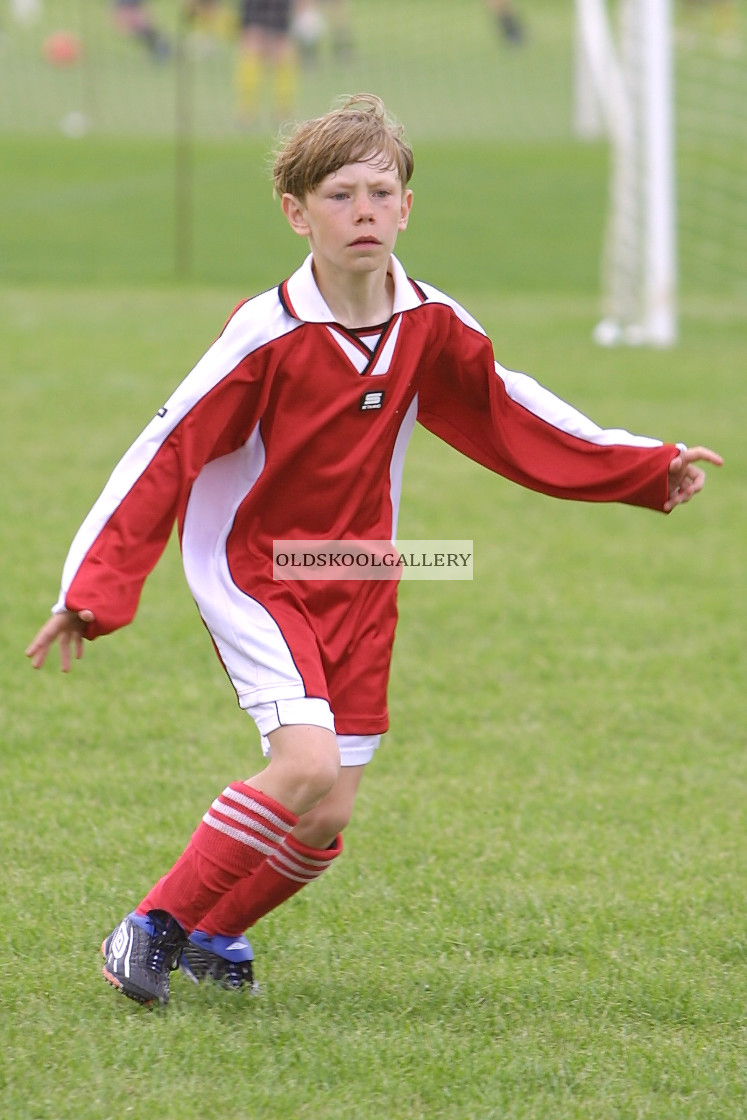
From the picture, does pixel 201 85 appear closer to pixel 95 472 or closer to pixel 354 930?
pixel 95 472

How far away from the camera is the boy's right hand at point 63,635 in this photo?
257 cm

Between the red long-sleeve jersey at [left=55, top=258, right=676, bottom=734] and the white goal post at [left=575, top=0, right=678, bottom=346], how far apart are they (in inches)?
283

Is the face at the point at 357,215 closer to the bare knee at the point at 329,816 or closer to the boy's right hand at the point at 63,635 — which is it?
the boy's right hand at the point at 63,635

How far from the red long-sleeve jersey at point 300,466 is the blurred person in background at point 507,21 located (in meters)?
23.4

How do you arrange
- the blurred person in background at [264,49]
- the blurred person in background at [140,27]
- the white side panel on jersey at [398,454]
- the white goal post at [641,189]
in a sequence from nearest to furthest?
the white side panel on jersey at [398,454] → the white goal post at [641,189] → the blurred person in background at [264,49] → the blurred person in background at [140,27]

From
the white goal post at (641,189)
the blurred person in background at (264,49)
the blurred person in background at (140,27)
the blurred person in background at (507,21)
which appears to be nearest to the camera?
the white goal post at (641,189)

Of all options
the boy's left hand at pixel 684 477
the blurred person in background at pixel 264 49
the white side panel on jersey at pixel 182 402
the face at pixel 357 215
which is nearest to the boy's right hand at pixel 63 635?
the white side panel on jersey at pixel 182 402

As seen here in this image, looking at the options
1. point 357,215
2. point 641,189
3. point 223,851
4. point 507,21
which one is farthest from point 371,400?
point 507,21

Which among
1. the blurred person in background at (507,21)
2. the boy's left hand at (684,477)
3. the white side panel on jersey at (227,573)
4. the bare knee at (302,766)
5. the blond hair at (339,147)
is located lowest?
the bare knee at (302,766)

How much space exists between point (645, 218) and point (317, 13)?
57.9 feet

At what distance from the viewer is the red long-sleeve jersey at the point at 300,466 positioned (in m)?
2.75

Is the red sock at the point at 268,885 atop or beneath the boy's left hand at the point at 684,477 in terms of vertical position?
beneath

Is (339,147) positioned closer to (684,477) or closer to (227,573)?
(227,573)

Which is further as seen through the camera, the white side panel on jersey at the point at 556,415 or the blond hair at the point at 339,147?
the white side panel on jersey at the point at 556,415
